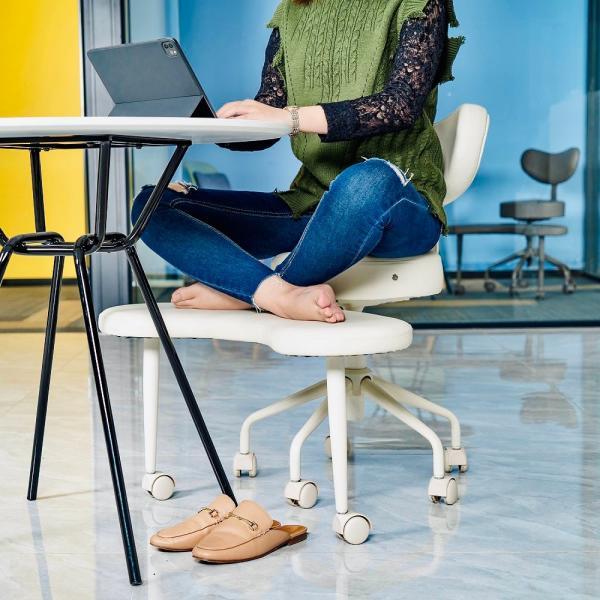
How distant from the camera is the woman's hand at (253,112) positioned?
1.90 m

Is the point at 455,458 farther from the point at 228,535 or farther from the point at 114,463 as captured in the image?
the point at 114,463

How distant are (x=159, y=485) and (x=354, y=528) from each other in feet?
1.49

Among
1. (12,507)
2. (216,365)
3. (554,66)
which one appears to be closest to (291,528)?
(12,507)

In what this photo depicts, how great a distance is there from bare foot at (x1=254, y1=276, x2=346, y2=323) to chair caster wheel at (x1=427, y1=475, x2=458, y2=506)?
1.30 ft

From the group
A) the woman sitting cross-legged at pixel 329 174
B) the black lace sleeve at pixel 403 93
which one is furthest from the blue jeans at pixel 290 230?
the black lace sleeve at pixel 403 93

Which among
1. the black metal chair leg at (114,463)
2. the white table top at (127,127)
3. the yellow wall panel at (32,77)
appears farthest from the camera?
the yellow wall panel at (32,77)

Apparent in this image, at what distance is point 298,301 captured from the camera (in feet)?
6.25

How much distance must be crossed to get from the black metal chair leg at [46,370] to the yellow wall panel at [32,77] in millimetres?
3923

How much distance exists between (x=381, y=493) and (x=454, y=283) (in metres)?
2.68

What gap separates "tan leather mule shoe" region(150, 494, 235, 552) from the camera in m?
1.77

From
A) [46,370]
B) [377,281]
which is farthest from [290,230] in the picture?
[46,370]

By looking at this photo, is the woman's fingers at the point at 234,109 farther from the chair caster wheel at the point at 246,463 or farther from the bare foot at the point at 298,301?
the chair caster wheel at the point at 246,463

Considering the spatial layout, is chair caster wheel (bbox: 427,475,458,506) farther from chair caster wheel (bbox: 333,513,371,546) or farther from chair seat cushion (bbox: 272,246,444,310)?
chair seat cushion (bbox: 272,246,444,310)

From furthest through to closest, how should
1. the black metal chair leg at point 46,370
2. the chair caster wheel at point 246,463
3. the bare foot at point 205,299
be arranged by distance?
the chair caster wheel at point 246,463, the bare foot at point 205,299, the black metal chair leg at point 46,370
